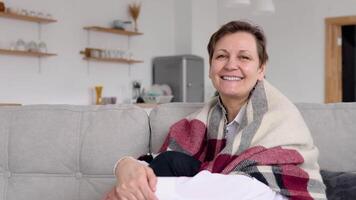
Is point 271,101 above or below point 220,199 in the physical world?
above

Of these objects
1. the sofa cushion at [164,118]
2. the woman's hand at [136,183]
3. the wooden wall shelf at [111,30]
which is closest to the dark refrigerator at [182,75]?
the wooden wall shelf at [111,30]

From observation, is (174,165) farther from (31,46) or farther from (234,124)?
(31,46)

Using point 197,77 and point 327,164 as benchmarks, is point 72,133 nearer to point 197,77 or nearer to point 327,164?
point 327,164

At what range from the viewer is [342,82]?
7051 mm

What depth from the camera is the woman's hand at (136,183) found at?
1301 millimetres

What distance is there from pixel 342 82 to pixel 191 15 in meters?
2.57

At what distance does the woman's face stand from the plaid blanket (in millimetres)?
42

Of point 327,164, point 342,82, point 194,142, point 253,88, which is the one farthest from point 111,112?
point 342,82

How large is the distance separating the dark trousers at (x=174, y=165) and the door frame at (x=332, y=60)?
19.4ft

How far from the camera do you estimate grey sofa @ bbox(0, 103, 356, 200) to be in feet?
5.92

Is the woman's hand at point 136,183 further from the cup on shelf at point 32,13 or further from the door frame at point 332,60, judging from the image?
the door frame at point 332,60

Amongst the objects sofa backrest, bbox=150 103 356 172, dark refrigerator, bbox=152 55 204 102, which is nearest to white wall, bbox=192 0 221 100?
dark refrigerator, bbox=152 55 204 102

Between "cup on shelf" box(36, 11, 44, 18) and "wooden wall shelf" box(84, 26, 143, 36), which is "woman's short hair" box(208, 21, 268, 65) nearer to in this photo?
"cup on shelf" box(36, 11, 44, 18)

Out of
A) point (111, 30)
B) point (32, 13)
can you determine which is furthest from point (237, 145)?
point (111, 30)
